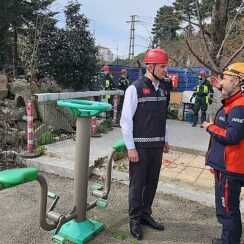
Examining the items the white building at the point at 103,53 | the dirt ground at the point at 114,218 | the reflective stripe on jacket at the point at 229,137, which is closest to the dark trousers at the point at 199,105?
the white building at the point at 103,53

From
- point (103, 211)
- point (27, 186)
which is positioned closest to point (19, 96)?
point (27, 186)

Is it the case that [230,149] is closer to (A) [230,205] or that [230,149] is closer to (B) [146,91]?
(A) [230,205]

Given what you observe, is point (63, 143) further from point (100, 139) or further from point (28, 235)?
point (28, 235)

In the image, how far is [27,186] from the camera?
5.19m

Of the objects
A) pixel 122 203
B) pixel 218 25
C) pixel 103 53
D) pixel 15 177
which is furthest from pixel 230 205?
pixel 103 53

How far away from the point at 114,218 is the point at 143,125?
4.14ft

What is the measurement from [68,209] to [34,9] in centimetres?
1401

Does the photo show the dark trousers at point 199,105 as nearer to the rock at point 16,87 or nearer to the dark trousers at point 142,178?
the rock at point 16,87

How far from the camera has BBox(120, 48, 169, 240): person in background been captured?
142 inches

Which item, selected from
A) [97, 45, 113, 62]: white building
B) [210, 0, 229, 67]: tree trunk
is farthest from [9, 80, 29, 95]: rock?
[210, 0, 229, 67]: tree trunk

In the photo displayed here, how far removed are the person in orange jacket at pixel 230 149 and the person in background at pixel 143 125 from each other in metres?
0.59

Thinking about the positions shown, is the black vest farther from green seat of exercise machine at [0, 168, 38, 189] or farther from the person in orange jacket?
green seat of exercise machine at [0, 168, 38, 189]

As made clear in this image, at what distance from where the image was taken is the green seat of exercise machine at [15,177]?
2832 millimetres

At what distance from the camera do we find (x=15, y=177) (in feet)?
9.52
